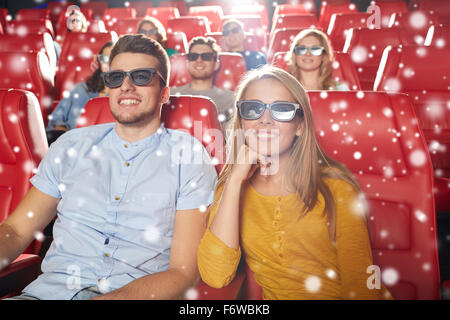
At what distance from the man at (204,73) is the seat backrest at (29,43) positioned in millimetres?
1091

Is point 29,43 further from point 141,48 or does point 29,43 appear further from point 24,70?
point 141,48

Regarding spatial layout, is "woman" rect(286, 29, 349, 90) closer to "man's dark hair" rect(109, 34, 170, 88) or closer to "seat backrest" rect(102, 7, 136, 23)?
"man's dark hair" rect(109, 34, 170, 88)

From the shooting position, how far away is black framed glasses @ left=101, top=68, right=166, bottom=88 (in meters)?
1.37

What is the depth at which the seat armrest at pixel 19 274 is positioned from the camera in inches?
46.7

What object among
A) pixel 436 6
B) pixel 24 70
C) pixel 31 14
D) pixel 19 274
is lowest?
pixel 19 274

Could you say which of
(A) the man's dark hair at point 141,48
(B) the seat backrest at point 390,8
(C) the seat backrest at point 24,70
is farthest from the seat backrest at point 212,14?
(A) the man's dark hair at point 141,48

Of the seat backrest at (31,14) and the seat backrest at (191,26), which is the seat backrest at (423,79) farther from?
the seat backrest at (31,14)

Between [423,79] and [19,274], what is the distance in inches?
95.5

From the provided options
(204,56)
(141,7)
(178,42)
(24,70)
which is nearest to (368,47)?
(204,56)

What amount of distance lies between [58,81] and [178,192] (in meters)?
2.45

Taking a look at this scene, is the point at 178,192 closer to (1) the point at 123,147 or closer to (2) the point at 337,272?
(1) the point at 123,147

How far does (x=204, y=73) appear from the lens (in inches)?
115

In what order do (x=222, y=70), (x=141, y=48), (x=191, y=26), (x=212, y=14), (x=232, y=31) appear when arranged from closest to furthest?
(x=141, y=48), (x=222, y=70), (x=232, y=31), (x=191, y=26), (x=212, y=14)
